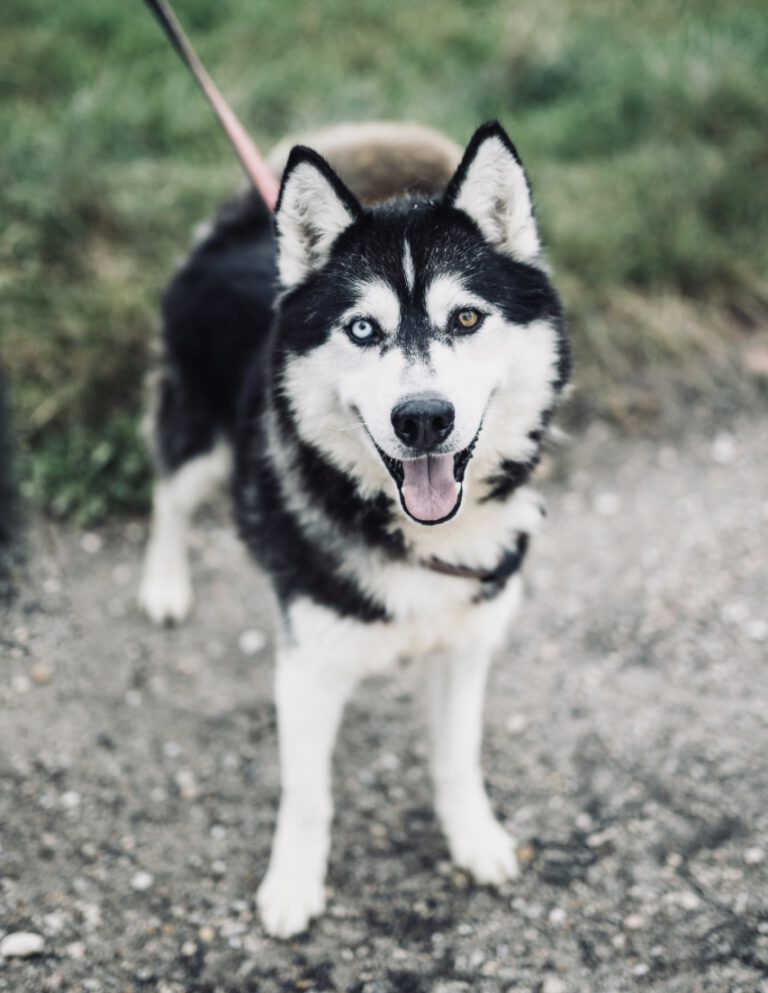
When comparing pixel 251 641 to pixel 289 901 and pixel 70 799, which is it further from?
pixel 289 901

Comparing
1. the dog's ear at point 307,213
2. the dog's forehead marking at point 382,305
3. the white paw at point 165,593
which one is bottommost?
the white paw at point 165,593

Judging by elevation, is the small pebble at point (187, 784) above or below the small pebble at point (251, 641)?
below

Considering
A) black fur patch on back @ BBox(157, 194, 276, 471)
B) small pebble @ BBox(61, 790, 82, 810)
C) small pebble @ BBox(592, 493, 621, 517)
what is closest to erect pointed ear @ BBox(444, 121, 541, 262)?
black fur patch on back @ BBox(157, 194, 276, 471)

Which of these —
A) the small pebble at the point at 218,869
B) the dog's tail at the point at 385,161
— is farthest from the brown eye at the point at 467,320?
the small pebble at the point at 218,869

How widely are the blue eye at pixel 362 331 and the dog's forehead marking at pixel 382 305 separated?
0.05 feet

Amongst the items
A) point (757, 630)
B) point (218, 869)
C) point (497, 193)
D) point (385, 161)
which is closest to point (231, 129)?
point (385, 161)

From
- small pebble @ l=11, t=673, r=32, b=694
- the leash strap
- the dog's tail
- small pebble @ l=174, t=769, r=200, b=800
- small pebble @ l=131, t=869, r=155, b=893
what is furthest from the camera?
small pebble @ l=11, t=673, r=32, b=694

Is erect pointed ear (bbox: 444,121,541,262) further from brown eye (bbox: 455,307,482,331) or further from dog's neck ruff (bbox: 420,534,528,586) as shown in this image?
dog's neck ruff (bbox: 420,534,528,586)

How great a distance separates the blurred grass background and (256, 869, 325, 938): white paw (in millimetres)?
1796

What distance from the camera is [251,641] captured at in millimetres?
3365

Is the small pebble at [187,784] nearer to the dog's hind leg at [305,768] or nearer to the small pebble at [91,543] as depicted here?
the dog's hind leg at [305,768]

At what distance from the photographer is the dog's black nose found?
1861 mm

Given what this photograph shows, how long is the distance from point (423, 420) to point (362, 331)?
0.31 metres

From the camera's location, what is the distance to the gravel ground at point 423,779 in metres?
2.36
